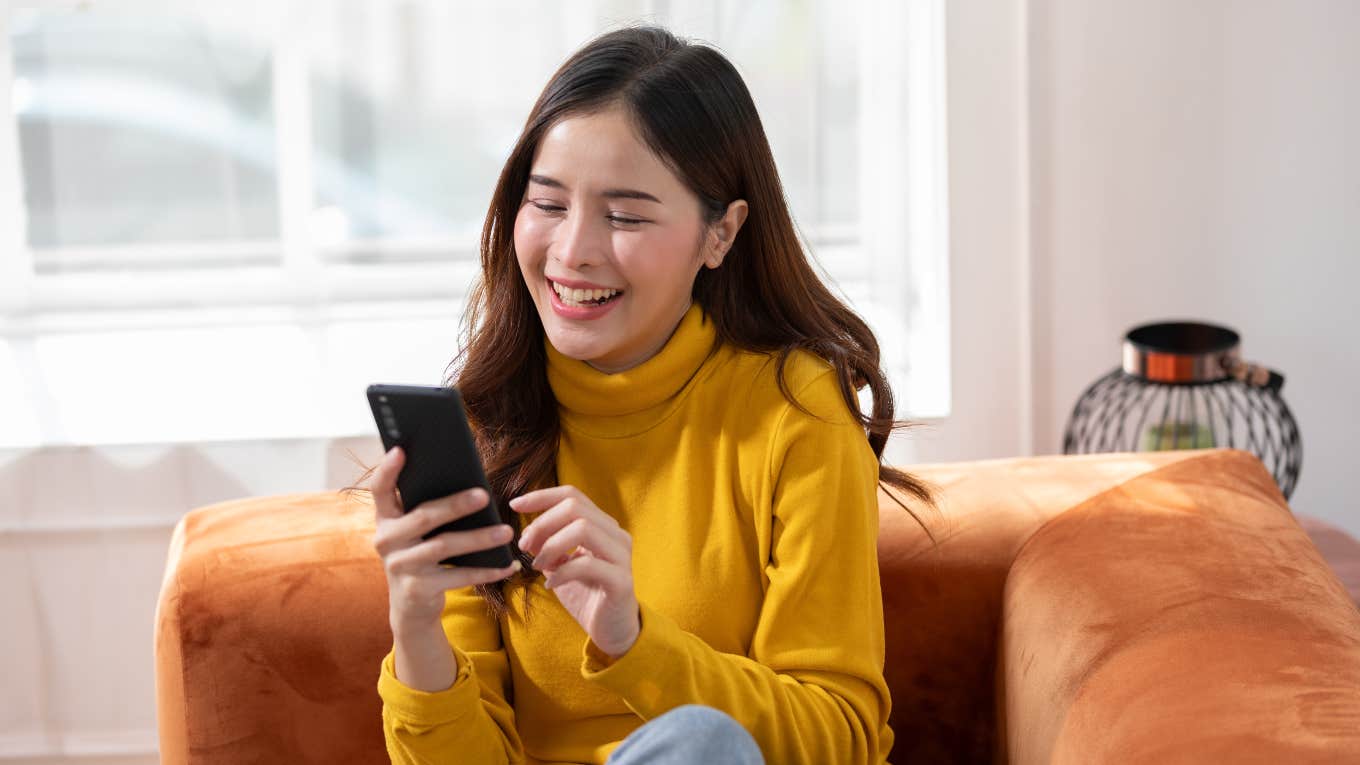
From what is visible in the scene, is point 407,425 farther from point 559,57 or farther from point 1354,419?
point 1354,419

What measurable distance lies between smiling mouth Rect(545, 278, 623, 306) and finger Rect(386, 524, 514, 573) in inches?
10.1

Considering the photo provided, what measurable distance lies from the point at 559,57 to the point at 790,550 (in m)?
1.35

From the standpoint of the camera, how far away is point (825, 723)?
4.08 feet

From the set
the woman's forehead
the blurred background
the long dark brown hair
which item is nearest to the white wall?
the blurred background

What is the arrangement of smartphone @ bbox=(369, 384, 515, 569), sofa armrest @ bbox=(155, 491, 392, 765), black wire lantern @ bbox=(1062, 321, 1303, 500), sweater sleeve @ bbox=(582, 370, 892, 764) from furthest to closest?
black wire lantern @ bbox=(1062, 321, 1303, 500) → sofa armrest @ bbox=(155, 491, 392, 765) → sweater sleeve @ bbox=(582, 370, 892, 764) → smartphone @ bbox=(369, 384, 515, 569)

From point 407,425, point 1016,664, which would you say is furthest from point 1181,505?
point 407,425

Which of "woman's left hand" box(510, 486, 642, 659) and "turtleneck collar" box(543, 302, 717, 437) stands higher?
"turtleneck collar" box(543, 302, 717, 437)

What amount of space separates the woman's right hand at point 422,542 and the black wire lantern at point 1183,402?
4.32ft

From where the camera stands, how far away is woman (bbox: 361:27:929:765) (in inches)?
47.9

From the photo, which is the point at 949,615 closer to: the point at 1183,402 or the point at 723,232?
the point at 723,232

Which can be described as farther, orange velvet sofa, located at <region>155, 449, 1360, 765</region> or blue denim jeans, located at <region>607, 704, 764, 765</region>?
orange velvet sofa, located at <region>155, 449, 1360, 765</region>

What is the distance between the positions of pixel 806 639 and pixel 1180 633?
0.32 m

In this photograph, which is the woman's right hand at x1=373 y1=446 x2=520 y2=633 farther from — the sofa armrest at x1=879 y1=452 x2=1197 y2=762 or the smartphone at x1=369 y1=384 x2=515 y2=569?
the sofa armrest at x1=879 y1=452 x2=1197 y2=762

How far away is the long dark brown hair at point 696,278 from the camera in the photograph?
1313 mm
